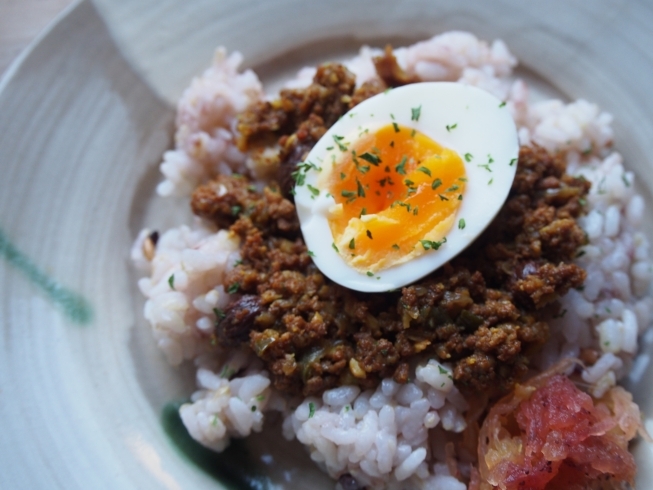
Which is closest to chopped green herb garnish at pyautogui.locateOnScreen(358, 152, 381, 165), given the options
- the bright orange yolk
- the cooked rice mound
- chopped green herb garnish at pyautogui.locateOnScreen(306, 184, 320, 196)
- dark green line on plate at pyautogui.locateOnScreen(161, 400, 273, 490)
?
the bright orange yolk

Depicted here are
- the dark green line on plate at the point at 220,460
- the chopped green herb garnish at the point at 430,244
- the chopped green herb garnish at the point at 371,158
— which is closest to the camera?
the chopped green herb garnish at the point at 430,244

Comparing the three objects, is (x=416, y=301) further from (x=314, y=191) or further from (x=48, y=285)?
(x=48, y=285)

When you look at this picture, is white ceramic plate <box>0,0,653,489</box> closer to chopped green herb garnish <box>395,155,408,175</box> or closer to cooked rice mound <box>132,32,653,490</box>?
cooked rice mound <box>132,32,653,490</box>

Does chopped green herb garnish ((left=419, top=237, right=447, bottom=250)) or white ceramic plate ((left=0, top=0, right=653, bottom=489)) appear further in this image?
white ceramic plate ((left=0, top=0, right=653, bottom=489))

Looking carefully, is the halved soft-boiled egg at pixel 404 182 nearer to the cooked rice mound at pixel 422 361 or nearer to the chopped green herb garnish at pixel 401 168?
the chopped green herb garnish at pixel 401 168

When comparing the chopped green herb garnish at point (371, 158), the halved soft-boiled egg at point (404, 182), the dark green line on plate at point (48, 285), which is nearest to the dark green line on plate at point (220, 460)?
the dark green line on plate at point (48, 285)

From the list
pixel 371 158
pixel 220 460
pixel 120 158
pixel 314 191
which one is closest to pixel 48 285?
pixel 120 158
